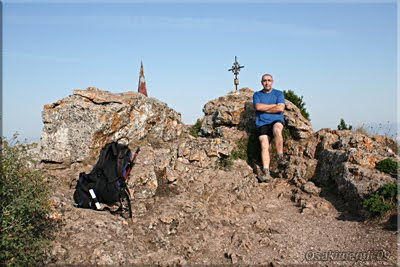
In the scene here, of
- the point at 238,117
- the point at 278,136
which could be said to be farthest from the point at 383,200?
the point at 238,117

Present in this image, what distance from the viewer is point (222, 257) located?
6.24 m

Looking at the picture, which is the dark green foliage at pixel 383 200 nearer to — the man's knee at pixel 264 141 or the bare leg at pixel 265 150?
the bare leg at pixel 265 150

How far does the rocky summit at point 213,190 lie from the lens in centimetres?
611

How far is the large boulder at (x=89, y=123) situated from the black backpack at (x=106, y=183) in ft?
5.57

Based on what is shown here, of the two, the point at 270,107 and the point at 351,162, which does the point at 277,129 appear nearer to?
the point at 270,107

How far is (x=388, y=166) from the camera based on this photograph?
853 centimetres

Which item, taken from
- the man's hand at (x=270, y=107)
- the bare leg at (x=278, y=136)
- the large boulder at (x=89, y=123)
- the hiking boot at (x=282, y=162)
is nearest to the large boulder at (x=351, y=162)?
the hiking boot at (x=282, y=162)

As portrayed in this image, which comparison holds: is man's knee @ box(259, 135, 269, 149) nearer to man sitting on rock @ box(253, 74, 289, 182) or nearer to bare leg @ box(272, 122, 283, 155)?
man sitting on rock @ box(253, 74, 289, 182)

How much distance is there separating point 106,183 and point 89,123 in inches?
96.8

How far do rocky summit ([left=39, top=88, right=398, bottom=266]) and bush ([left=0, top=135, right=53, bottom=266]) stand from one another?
36 cm

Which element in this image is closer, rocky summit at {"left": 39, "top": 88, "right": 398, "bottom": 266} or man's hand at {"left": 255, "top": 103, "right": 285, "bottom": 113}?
rocky summit at {"left": 39, "top": 88, "right": 398, "bottom": 266}

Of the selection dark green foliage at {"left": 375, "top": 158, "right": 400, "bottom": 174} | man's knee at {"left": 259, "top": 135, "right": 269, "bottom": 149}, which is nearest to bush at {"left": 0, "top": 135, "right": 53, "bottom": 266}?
man's knee at {"left": 259, "top": 135, "right": 269, "bottom": 149}

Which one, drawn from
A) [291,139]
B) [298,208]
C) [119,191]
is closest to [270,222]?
[298,208]

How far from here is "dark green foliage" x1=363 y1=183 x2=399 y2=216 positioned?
7.19 meters
